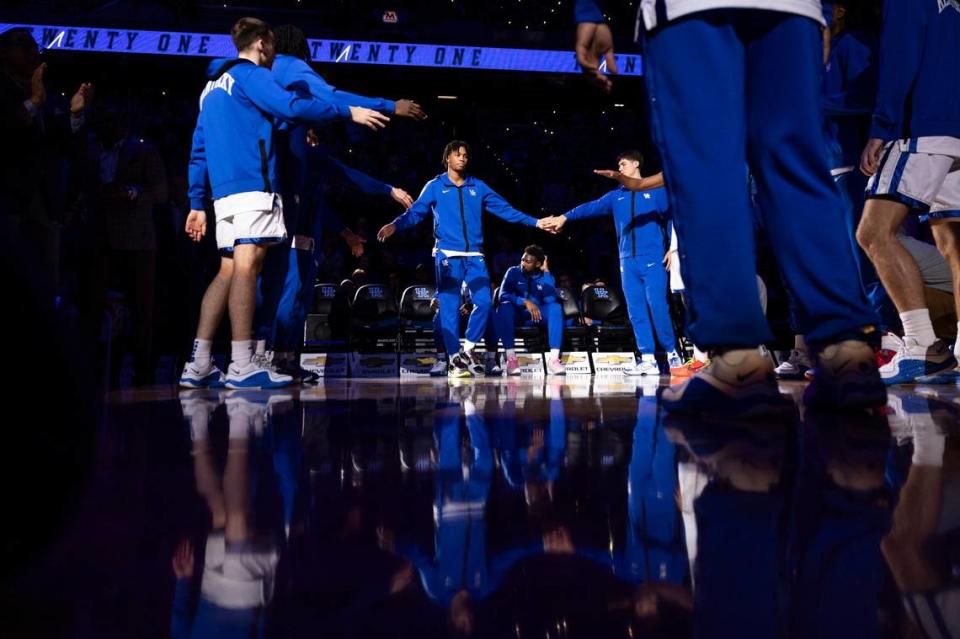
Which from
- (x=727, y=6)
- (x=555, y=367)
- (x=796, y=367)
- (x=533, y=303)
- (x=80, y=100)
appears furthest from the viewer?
(x=533, y=303)

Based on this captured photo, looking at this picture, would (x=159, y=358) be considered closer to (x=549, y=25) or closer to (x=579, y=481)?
(x=579, y=481)

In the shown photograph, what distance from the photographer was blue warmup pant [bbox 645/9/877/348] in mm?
1489

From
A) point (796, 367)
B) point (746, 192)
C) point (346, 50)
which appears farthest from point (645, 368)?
point (346, 50)

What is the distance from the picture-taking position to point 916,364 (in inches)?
117

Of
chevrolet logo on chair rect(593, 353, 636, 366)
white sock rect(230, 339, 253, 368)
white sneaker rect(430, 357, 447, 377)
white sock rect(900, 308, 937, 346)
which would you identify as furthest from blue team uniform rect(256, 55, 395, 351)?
chevrolet logo on chair rect(593, 353, 636, 366)

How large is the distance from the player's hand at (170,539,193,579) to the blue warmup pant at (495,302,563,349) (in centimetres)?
632

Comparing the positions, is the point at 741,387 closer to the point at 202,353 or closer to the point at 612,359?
the point at 202,353

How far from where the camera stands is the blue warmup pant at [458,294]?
608 centimetres

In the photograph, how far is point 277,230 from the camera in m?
3.33

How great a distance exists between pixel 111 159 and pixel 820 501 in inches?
192

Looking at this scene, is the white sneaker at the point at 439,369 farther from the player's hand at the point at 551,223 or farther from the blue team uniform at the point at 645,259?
the blue team uniform at the point at 645,259

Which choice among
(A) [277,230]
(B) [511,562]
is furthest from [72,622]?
(A) [277,230]

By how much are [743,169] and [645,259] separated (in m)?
4.80

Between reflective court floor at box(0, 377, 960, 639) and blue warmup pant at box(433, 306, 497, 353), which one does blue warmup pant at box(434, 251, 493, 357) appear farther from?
reflective court floor at box(0, 377, 960, 639)
